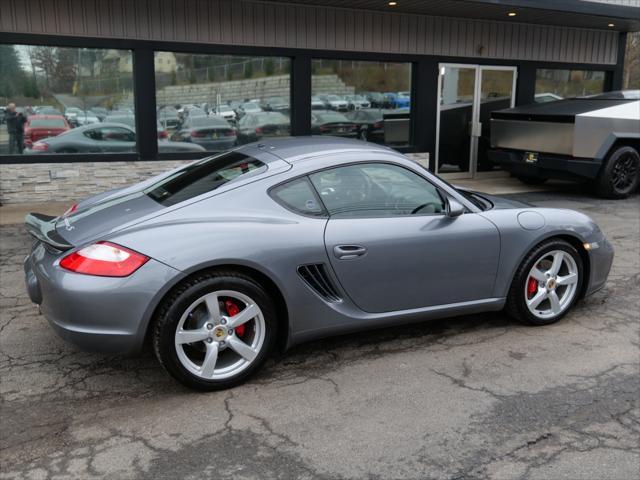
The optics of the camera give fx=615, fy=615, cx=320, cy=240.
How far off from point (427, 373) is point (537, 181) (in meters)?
9.10

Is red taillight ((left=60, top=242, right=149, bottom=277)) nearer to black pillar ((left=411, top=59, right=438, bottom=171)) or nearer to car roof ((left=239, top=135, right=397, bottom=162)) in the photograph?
car roof ((left=239, top=135, right=397, bottom=162))

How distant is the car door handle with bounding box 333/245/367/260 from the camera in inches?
146

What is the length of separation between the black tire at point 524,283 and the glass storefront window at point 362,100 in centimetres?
730

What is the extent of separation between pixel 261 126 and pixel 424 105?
332cm

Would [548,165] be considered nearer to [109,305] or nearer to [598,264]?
[598,264]

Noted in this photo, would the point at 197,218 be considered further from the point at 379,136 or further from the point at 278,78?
the point at 379,136

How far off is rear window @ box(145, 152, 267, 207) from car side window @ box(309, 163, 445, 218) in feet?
1.49

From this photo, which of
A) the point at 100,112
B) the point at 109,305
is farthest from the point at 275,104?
the point at 109,305

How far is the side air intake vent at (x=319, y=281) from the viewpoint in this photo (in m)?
3.66

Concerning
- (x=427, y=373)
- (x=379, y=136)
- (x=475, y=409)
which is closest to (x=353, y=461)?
(x=475, y=409)

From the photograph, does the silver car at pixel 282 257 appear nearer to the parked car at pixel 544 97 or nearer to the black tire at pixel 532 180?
the black tire at pixel 532 180

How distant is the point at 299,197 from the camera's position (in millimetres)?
3812

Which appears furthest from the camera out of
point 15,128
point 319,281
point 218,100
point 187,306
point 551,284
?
point 218,100

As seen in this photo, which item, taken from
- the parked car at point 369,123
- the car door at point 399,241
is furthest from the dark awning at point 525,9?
the car door at point 399,241
